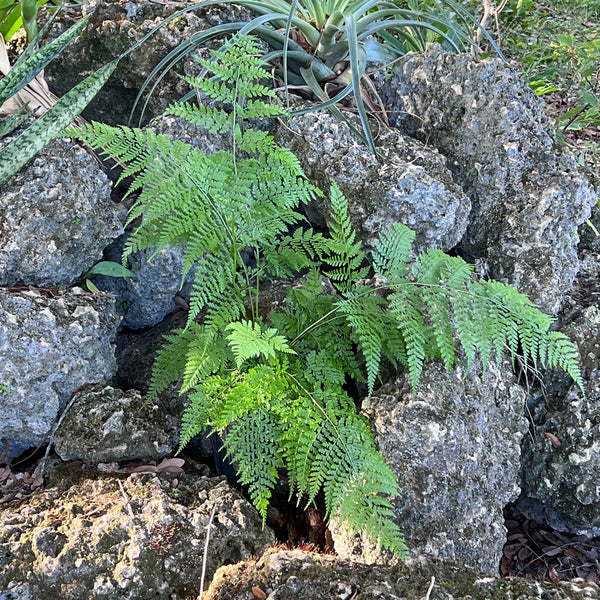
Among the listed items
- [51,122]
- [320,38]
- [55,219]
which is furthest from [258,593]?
[320,38]

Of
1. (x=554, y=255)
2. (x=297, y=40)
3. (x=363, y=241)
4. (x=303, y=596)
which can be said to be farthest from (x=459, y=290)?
(x=297, y=40)

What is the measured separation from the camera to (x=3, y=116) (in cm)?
244

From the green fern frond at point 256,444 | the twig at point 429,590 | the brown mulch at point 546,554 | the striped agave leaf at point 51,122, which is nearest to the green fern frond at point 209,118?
the striped agave leaf at point 51,122

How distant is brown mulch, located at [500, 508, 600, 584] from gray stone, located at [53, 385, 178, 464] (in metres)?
1.44

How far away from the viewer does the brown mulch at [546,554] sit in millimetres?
2160

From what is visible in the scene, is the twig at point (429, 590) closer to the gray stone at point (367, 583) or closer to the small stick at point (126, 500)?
the gray stone at point (367, 583)

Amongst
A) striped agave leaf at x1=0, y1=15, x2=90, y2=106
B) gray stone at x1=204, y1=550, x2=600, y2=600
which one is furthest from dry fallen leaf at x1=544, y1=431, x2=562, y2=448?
striped agave leaf at x1=0, y1=15, x2=90, y2=106

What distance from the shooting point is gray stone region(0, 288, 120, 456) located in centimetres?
199

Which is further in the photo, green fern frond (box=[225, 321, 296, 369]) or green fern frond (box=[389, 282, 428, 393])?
green fern frond (box=[389, 282, 428, 393])

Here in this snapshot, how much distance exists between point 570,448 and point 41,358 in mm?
2092

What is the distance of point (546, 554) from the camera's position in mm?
2240

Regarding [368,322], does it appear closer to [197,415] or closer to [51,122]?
[197,415]

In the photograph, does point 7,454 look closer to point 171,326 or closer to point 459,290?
point 171,326

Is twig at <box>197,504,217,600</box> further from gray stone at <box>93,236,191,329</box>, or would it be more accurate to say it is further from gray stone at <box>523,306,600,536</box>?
gray stone at <box>523,306,600,536</box>
